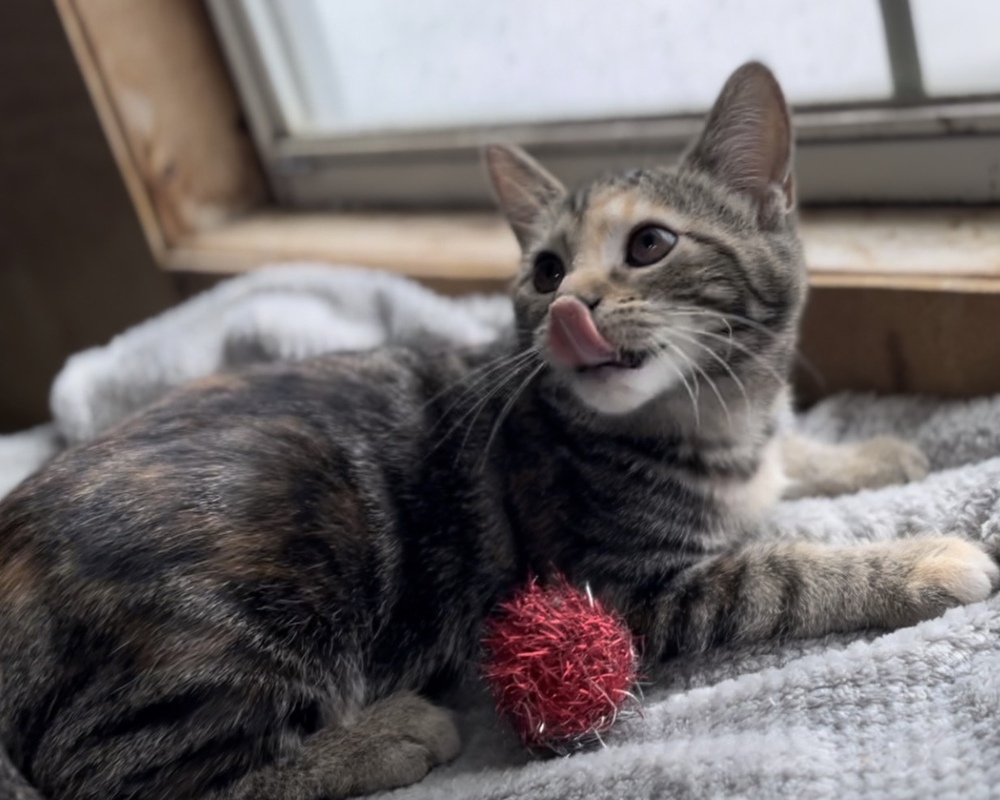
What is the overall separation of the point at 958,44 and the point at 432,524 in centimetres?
100

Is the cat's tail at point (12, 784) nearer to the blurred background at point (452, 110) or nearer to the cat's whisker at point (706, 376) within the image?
the cat's whisker at point (706, 376)

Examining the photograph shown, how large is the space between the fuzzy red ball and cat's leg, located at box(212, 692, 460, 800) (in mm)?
107

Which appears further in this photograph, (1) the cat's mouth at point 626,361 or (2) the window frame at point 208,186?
→ (2) the window frame at point 208,186

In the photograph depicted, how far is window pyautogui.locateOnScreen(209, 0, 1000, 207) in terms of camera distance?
1387 millimetres

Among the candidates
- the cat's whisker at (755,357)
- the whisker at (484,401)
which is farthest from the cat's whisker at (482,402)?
the cat's whisker at (755,357)

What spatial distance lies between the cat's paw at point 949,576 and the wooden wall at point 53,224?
1.57 metres

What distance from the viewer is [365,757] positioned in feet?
3.26

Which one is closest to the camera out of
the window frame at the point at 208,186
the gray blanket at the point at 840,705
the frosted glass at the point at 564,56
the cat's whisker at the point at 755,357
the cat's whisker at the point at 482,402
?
the gray blanket at the point at 840,705

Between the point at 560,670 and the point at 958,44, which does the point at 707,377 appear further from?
the point at 958,44

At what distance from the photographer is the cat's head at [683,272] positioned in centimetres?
99

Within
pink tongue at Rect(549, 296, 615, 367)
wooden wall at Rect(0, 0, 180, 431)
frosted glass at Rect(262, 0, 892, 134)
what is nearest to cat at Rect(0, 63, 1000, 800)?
pink tongue at Rect(549, 296, 615, 367)

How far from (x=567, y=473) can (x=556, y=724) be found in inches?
12.1

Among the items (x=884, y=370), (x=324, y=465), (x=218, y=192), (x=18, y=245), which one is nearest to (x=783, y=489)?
(x=884, y=370)

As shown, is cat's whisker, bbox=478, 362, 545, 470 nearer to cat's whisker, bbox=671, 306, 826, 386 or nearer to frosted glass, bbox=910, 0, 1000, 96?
cat's whisker, bbox=671, 306, 826, 386
